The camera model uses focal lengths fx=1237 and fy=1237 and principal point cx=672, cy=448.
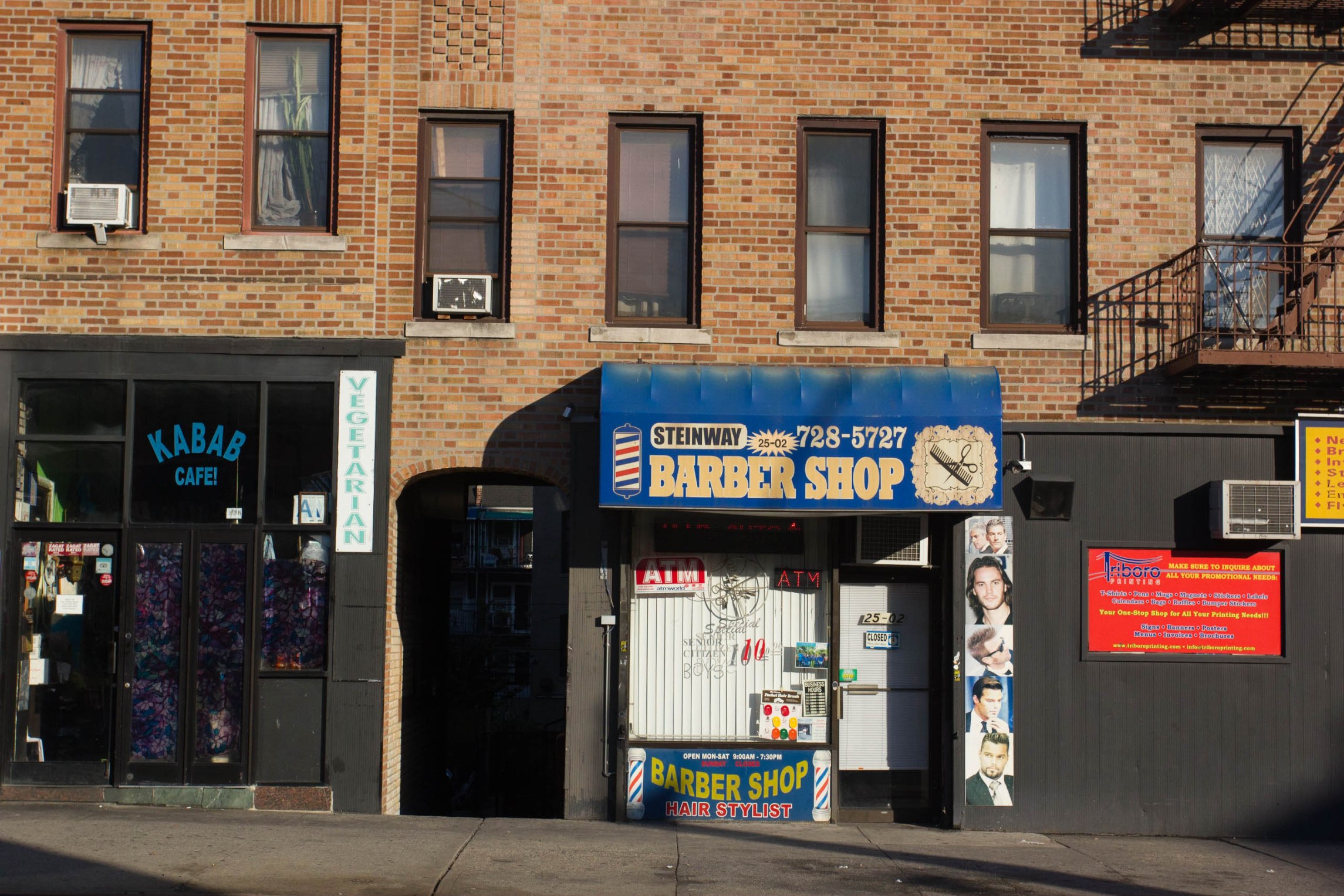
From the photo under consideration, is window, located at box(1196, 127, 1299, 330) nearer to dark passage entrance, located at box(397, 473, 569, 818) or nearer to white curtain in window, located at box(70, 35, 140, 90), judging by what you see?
dark passage entrance, located at box(397, 473, 569, 818)

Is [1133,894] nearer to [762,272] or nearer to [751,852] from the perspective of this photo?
[751,852]

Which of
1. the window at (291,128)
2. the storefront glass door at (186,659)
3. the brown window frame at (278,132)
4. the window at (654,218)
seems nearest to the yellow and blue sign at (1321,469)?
the window at (654,218)

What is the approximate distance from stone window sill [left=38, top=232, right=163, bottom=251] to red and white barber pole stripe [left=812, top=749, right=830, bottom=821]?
7.34 metres

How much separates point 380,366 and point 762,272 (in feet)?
11.5

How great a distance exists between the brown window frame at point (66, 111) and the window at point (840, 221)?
5.90m

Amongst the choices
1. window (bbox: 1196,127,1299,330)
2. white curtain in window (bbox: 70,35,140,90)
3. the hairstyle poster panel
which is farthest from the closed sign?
white curtain in window (bbox: 70,35,140,90)

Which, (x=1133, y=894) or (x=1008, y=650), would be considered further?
(x=1008, y=650)

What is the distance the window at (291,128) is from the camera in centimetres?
1117

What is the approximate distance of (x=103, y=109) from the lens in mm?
11180

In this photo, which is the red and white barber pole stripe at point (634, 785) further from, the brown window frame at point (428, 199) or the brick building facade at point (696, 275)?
the brown window frame at point (428, 199)

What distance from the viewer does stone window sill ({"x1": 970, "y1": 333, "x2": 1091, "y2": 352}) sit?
11.1 m

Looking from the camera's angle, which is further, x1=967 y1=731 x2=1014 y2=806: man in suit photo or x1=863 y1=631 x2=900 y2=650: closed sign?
x1=863 y1=631 x2=900 y2=650: closed sign

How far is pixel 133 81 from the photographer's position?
36.8 feet

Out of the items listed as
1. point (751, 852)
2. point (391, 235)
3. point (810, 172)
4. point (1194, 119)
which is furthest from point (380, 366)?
point (1194, 119)
